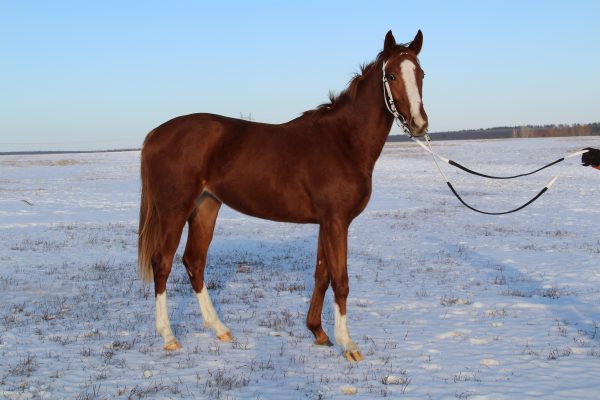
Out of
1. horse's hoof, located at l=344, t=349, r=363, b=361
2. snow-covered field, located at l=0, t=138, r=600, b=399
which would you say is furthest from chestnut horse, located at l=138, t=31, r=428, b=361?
snow-covered field, located at l=0, t=138, r=600, b=399

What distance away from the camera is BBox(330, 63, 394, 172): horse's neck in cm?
566

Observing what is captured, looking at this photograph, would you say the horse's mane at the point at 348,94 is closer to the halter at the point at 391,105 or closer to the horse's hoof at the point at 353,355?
the halter at the point at 391,105

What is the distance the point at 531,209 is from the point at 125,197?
18088mm

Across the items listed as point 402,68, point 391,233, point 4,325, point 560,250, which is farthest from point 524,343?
point 391,233

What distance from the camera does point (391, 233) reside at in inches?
594

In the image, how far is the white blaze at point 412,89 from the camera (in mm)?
5073

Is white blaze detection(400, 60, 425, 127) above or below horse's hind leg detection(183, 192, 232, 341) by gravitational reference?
above

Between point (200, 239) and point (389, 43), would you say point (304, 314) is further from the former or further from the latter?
point (389, 43)

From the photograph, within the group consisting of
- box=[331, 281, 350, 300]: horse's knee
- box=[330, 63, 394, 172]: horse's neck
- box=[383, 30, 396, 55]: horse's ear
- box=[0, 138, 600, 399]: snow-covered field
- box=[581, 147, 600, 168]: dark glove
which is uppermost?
box=[383, 30, 396, 55]: horse's ear

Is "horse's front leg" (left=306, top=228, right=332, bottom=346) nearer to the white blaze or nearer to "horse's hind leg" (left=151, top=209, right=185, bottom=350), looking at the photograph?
"horse's hind leg" (left=151, top=209, right=185, bottom=350)

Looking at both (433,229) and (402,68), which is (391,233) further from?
(402,68)

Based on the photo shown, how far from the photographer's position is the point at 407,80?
16.9ft

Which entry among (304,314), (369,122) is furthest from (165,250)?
(369,122)

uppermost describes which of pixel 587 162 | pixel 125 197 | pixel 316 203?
pixel 587 162
